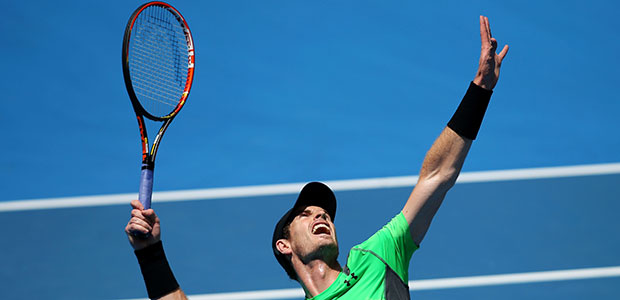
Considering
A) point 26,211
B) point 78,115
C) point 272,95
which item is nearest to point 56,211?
point 26,211

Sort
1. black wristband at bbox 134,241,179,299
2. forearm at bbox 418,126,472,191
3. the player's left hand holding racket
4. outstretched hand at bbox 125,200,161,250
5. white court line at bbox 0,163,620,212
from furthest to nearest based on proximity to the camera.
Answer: white court line at bbox 0,163,620,212, the player's left hand holding racket, forearm at bbox 418,126,472,191, black wristband at bbox 134,241,179,299, outstretched hand at bbox 125,200,161,250

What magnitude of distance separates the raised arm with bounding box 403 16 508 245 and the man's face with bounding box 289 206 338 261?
0.40 metres

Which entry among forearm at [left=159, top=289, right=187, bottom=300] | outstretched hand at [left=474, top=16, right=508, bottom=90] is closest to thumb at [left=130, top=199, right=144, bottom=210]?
forearm at [left=159, top=289, right=187, bottom=300]

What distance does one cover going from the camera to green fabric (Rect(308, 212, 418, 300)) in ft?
14.8

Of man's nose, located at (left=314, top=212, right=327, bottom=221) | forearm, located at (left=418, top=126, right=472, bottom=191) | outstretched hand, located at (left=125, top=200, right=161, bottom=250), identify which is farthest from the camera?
man's nose, located at (left=314, top=212, right=327, bottom=221)

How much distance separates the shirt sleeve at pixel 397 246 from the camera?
4.55m

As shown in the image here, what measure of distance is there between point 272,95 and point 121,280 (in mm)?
2397

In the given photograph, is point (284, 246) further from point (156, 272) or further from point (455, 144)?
point (455, 144)

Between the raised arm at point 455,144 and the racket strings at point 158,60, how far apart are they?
1.50 m

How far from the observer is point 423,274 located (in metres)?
7.37

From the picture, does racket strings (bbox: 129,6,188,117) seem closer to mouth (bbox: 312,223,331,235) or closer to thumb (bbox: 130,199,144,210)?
thumb (bbox: 130,199,144,210)

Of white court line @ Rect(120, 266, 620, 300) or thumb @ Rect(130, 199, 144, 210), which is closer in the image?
thumb @ Rect(130, 199, 144, 210)

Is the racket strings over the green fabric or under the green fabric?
over

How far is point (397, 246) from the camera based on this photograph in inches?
180
